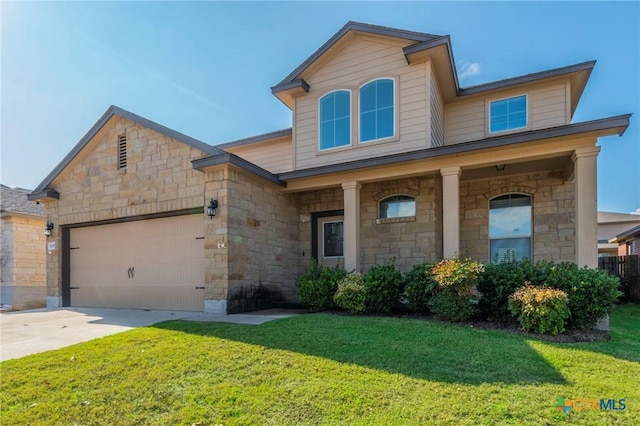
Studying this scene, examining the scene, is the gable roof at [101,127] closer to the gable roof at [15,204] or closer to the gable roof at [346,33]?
the gable roof at [15,204]

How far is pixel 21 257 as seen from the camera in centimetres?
1250

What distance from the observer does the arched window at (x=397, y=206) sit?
375 inches

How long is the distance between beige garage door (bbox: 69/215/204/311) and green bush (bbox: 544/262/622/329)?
24.6 ft

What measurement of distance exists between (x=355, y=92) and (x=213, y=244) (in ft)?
18.2

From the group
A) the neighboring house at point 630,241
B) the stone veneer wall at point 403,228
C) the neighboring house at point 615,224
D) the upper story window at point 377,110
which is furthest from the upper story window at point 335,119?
the neighboring house at point 615,224

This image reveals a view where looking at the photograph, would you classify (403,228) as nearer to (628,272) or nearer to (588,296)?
(588,296)

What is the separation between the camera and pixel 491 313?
21.7 ft

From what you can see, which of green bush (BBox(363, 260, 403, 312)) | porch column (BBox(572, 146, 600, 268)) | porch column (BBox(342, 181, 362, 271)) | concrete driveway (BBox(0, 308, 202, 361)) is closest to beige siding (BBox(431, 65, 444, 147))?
porch column (BBox(342, 181, 362, 271))

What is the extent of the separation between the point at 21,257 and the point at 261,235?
9.58m

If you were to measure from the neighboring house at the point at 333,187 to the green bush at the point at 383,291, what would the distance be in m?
1.22

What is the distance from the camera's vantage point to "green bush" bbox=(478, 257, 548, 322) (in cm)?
636

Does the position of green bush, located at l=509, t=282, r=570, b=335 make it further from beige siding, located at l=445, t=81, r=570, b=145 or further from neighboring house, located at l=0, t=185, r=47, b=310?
neighboring house, located at l=0, t=185, r=47, b=310

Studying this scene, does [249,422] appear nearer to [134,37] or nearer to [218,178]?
[218,178]

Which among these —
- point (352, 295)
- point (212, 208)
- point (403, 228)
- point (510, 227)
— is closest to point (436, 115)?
point (403, 228)
